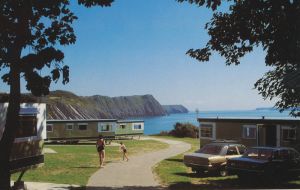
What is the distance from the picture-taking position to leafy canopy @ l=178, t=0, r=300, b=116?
19.0 m

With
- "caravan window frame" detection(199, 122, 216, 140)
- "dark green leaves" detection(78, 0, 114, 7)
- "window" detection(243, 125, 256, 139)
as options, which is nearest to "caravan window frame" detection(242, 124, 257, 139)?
"window" detection(243, 125, 256, 139)

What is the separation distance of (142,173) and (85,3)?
10602mm

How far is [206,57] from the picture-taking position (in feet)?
73.0

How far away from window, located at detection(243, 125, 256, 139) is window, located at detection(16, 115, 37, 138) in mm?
15941

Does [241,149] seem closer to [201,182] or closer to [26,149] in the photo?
[201,182]

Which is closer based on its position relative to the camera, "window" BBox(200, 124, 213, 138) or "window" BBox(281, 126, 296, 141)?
"window" BBox(281, 126, 296, 141)

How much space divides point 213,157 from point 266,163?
377cm

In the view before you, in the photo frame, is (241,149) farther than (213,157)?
Yes

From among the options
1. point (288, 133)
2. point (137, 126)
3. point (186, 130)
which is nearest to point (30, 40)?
point (288, 133)

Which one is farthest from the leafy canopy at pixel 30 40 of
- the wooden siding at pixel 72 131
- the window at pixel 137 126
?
the window at pixel 137 126

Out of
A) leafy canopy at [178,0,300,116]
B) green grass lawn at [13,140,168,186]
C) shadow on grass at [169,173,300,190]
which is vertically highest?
leafy canopy at [178,0,300,116]

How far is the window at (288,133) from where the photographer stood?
28.2 meters

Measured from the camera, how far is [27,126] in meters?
20.9

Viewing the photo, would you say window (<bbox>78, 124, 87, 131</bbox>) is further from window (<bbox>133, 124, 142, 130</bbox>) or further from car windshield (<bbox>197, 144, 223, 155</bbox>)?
car windshield (<bbox>197, 144, 223, 155</bbox>)
